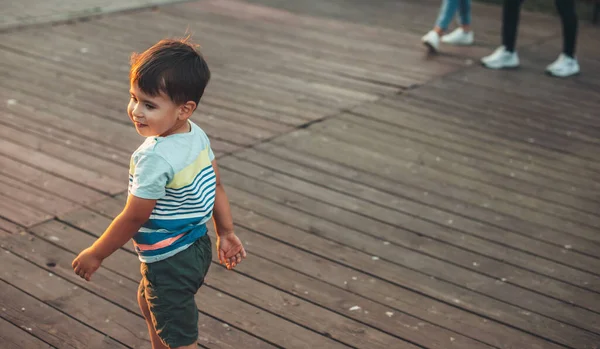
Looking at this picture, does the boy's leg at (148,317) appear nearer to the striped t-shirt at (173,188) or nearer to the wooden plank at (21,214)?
the striped t-shirt at (173,188)

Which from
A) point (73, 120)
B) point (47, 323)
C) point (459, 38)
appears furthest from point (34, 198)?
Result: point (459, 38)

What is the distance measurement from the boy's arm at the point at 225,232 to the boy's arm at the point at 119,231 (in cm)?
34

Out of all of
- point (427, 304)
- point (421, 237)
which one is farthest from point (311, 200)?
point (427, 304)

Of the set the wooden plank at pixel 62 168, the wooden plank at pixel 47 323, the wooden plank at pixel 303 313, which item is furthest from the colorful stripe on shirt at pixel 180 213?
the wooden plank at pixel 62 168

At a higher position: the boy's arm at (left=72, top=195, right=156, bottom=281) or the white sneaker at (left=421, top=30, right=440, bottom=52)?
the boy's arm at (left=72, top=195, right=156, bottom=281)

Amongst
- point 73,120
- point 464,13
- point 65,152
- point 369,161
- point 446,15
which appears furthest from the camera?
point 464,13

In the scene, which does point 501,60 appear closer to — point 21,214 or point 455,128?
point 455,128

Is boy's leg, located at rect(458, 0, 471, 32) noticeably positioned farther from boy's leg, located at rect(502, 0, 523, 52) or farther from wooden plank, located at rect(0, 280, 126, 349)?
wooden plank, located at rect(0, 280, 126, 349)

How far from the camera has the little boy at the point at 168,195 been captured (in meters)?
2.03

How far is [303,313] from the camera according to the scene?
2.96m

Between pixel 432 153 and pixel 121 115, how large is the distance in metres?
1.86

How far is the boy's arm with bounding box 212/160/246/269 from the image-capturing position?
238cm

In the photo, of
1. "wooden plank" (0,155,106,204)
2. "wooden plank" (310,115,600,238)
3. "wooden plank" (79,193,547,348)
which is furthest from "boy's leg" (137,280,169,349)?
"wooden plank" (310,115,600,238)

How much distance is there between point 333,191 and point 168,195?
6.52 feet
